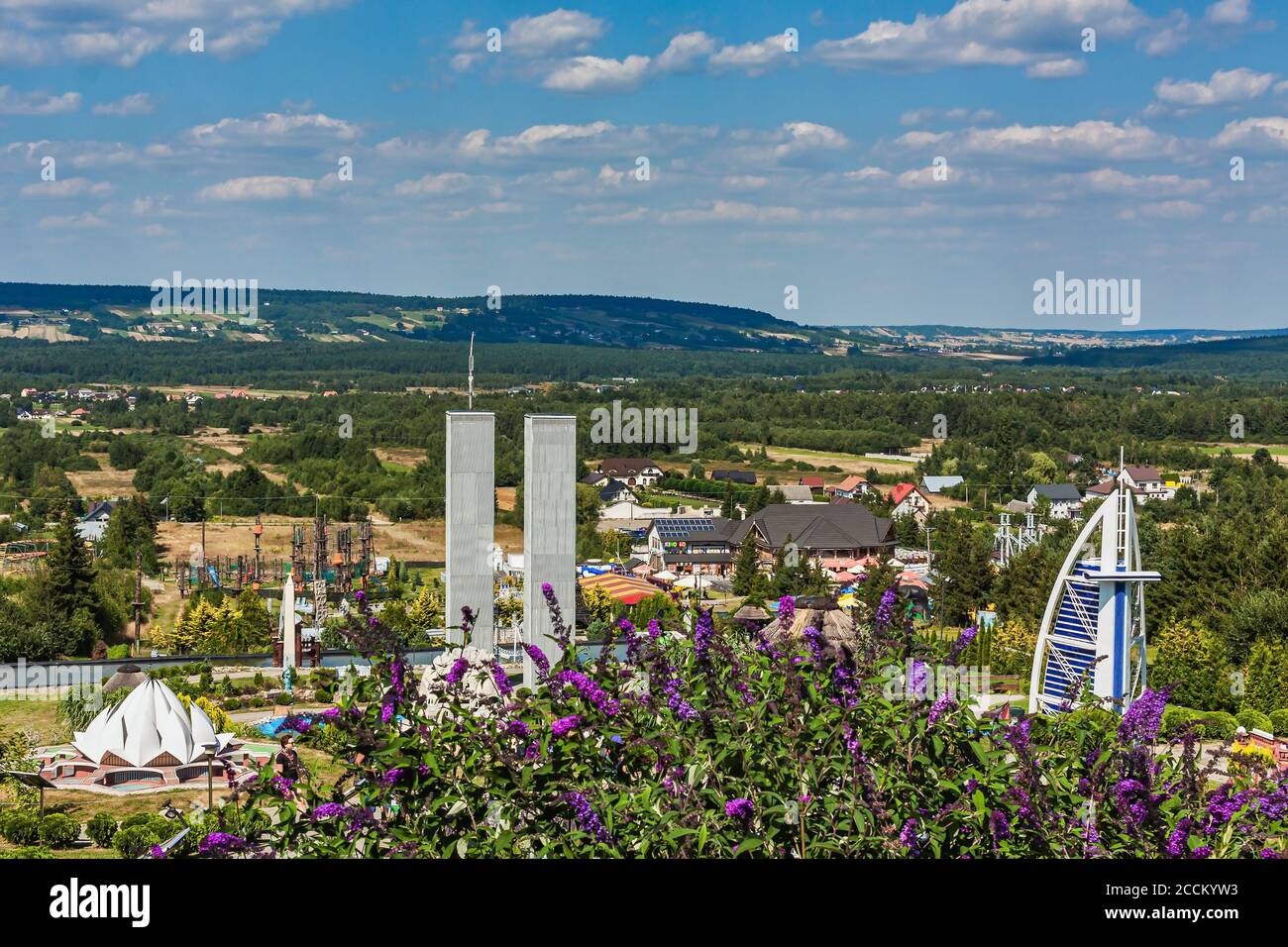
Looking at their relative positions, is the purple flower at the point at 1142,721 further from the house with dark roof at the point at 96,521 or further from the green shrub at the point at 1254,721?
the house with dark roof at the point at 96,521

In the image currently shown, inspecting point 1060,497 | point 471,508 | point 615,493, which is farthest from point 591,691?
point 615,493

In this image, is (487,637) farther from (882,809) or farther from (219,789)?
(882,809)

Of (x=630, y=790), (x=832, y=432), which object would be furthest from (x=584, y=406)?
(x=630, y=790)

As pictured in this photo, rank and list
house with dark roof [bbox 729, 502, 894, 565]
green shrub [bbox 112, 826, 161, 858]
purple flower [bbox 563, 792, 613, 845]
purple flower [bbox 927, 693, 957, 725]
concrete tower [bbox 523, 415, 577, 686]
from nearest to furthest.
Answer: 1. purple flower [bbox 563, 792, 613, 845]
2. purple flower [bbox 927, 693, 957, 725]
3. green shrub [bbox 112, 826, 161, 858]
4. concrete tower [bbox 523, 415, 577, 686]
5. house with dark roof [bbox 729, 502, 894, 565]

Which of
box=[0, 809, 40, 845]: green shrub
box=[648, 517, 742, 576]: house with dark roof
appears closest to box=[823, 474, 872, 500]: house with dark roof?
box=[648, 517, 742, 576]: house with dark roof

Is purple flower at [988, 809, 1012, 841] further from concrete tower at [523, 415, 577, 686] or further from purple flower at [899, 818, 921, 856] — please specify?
concrete tower at [523, 415, 577, 686]

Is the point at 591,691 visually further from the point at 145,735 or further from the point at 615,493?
the point at 615,493
